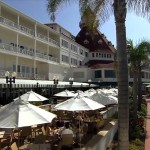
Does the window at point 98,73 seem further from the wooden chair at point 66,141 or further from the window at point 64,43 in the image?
the wooden chair at point 66,141

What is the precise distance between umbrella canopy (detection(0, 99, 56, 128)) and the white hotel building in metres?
29.0

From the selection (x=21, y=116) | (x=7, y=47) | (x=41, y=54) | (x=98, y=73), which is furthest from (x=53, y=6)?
(x=98, y=73)

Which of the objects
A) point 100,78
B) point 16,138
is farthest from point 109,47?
point 16,138

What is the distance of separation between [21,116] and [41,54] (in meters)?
43.3

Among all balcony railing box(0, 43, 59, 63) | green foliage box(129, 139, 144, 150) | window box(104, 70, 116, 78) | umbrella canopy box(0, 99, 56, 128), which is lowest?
green foliage box(129, 139, 144, 150)

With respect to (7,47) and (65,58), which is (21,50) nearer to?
(7,47)

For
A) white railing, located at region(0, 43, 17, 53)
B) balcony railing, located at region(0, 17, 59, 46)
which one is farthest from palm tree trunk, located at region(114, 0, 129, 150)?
balcony railing, located at region(0, 17, 59, 46)

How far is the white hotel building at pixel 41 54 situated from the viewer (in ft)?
145

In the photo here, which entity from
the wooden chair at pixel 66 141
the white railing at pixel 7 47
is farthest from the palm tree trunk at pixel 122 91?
the white railing at pixel 7 47

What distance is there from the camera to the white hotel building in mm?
44312

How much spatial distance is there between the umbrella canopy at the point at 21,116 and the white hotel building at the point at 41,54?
2904 cm

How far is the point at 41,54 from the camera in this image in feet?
176

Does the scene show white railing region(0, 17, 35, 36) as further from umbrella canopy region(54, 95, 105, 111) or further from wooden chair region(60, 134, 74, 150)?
wooden chair region(60, 134, 74, 150)

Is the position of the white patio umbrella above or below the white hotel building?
below
